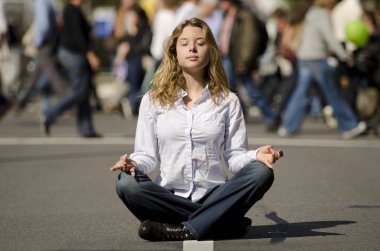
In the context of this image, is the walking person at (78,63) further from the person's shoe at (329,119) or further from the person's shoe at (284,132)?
the person's shoe at (329,119)

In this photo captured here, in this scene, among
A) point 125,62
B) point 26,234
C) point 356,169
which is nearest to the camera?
point 26,234

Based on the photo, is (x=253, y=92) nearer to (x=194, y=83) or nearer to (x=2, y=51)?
(x=2, y=51)

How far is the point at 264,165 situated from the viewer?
647 centimetres

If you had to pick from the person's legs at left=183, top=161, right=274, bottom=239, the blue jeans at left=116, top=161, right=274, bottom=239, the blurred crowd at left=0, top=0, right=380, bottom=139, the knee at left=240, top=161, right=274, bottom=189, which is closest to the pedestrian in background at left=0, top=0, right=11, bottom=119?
the blurred crowd at left=0, top=0, right=380, bottom=139

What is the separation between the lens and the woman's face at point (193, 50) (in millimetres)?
6797

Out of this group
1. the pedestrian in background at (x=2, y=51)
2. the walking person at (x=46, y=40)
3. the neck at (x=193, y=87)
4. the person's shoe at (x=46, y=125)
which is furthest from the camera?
the walking person at (x=46, y=40)

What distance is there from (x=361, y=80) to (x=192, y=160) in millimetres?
10659

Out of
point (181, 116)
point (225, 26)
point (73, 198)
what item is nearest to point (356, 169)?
point (73, 198)

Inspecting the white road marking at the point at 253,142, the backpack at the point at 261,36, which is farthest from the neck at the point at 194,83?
the backpack at the point at 261,36

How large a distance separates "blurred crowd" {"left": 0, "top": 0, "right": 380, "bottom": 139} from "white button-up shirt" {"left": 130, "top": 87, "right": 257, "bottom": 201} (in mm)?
8463

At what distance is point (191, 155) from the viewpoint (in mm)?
6715

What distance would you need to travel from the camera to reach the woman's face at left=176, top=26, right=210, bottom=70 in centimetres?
680

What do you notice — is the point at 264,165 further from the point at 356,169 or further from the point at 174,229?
the point at 356,169

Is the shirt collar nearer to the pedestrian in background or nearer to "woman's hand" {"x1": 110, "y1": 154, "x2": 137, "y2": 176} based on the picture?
"woman's hand" {"x1": 110, "y1": 154, "x2": 137, "y2": 176}
